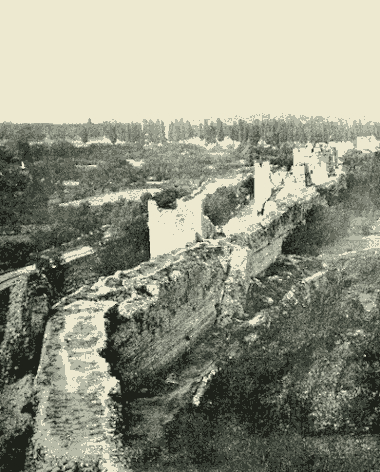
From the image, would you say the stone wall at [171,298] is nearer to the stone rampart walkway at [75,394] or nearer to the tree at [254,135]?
the stone rampart walkway at [75,394]

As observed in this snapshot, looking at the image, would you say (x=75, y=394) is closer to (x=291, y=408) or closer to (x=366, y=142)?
(x=291, y=408)

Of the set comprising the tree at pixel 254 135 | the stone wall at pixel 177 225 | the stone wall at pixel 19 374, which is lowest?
the stone wall at pixel 19 374

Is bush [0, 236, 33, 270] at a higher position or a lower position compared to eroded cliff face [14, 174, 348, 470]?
lower

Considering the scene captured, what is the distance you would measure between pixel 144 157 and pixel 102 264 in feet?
158

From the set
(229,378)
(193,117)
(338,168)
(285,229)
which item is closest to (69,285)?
(285,229)

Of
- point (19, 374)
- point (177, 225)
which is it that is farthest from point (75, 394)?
point (177, 225)

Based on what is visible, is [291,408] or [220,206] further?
[220,206]

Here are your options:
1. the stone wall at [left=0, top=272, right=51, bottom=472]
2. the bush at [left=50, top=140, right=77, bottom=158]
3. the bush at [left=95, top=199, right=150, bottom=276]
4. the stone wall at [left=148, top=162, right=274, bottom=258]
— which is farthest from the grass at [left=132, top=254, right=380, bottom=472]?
the bush at [left=50, top=140, right=77, bottom=158]

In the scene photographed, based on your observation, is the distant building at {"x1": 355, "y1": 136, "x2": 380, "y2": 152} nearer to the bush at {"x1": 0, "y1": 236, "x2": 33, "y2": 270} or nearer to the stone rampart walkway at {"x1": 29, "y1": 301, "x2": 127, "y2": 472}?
the bush at {"x1": 0, "y1": 236, "x2": 33, "y2": 270}

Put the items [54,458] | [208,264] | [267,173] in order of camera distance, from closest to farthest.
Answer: [54,458]
[208,264]
[267,173]

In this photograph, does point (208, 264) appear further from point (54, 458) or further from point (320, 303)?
point (54, 458)

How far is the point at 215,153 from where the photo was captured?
7238cm

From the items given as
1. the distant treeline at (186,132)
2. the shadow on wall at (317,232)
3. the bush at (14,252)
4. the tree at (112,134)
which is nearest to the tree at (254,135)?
the distant treeline at (186,132)

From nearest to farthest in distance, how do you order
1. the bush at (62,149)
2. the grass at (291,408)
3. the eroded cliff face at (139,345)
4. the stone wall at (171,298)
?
the eroded cliff face at (139,345)
the grass at (291,408)
the stone wall at (171,298)
the bush at (62,149)
